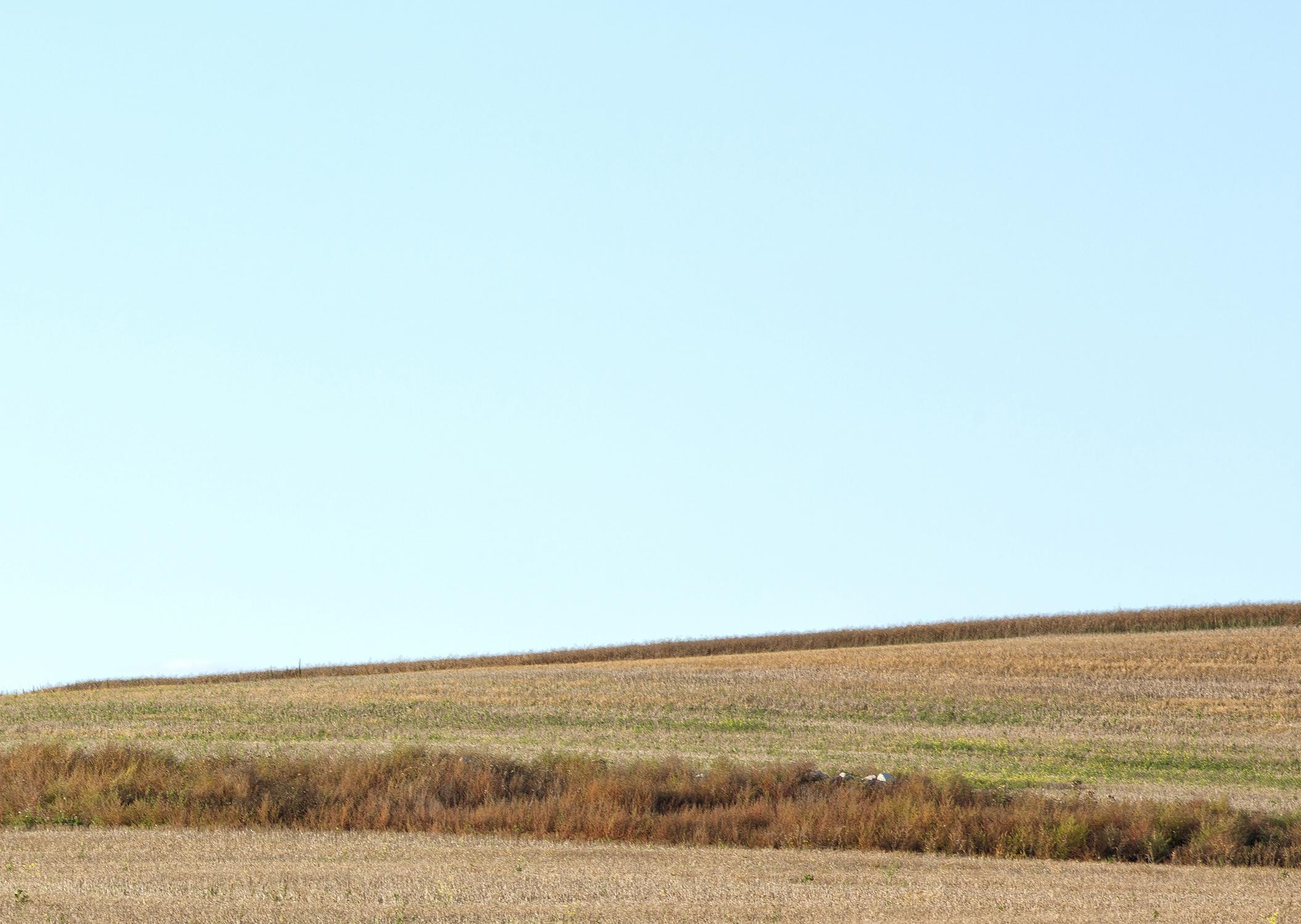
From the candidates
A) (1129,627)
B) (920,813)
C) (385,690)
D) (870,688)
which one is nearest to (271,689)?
(385,690)

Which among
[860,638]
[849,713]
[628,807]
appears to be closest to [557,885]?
[628,807]

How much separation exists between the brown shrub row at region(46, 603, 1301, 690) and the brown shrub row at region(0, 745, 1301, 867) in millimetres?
44781

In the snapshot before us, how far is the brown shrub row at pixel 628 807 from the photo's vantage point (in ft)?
66.8

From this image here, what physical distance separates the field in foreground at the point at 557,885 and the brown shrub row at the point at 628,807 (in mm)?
1064

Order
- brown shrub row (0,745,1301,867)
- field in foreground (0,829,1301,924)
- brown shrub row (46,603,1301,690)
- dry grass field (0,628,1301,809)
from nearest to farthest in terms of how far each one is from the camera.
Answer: field in foreground (0,829,1301,924) < brown shrub row (0,745,1301,867) < dry grass field (0,628,1301,809) < brown shrub row (46,603,1301,690)

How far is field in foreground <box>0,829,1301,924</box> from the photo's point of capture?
576 inches

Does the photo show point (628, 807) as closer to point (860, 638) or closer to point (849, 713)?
point (849, 713)

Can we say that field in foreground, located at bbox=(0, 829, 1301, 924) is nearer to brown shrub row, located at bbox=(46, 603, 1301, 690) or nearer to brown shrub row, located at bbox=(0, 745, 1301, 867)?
brown shrub row, located at bbox=(0, 745, 1301, 867)

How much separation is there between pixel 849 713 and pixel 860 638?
33166 mm

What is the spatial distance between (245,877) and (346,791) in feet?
20.5

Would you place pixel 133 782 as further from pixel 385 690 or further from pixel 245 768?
pixel 385 690

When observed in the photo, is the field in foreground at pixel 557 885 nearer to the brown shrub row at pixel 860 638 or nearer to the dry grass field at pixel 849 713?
the dry grass field at pixel 849 713

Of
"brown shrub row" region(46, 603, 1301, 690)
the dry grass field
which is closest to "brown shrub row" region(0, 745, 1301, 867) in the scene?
the dry grass field

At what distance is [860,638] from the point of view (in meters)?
73.7
